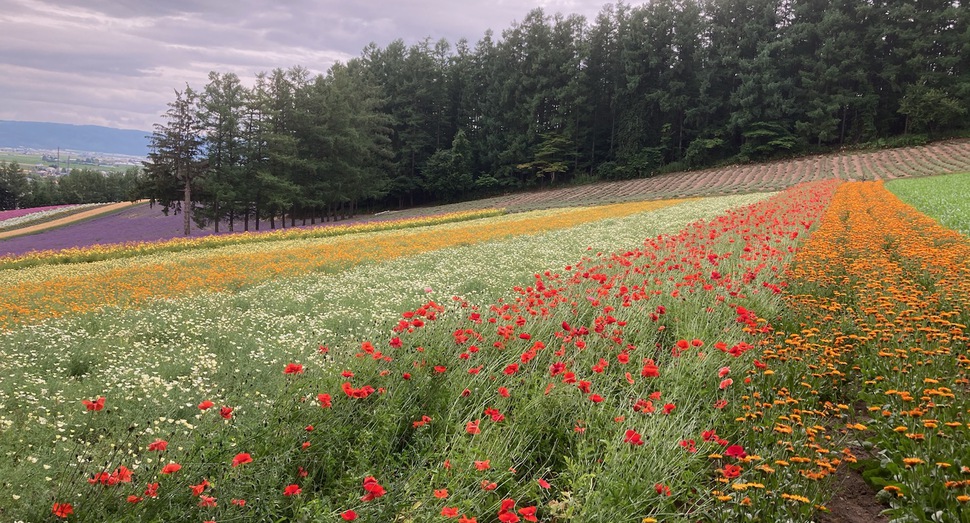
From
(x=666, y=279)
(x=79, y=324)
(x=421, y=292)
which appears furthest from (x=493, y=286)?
(x=79, y=324)

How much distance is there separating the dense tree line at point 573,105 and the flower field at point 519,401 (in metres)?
31.9

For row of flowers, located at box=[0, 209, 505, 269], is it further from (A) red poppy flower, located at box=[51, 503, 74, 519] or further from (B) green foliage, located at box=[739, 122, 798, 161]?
(B) green foliage, located at box=[739, 122, 798, 161]

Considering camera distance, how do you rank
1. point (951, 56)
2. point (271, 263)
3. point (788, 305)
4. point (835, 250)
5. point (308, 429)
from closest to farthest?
point (308, 429) → point (788, 305) → point (835, 250) → point (271, 263) → point (951, 56)

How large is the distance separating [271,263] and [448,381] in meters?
10.7

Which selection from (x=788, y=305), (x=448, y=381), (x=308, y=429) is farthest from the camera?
(x=788, y=305)

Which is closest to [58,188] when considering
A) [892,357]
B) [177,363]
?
[177,363]

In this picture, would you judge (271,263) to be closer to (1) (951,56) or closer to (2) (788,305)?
(2) (788,305)

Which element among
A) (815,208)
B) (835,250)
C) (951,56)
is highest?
(951,56)

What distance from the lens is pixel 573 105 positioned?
58.6 metres

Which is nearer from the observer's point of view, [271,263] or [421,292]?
[421,292]

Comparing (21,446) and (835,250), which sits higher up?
(835,250)

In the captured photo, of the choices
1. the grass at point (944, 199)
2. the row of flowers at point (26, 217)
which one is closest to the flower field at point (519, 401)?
the grass at point (944, 199)

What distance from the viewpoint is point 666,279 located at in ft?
24.1

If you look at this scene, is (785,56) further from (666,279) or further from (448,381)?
(448,381)
